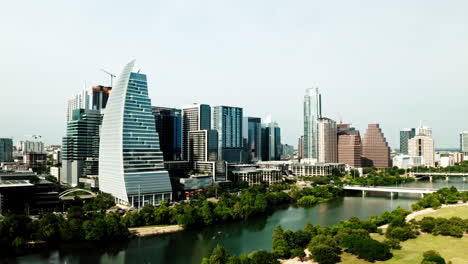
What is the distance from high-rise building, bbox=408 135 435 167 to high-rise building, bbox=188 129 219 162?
95205 mm

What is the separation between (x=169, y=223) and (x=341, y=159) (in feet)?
292

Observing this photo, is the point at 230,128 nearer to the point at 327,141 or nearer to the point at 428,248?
the point at 327,141

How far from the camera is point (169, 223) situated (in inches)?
1638

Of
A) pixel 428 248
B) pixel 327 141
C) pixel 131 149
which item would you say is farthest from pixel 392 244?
pixel 327 141

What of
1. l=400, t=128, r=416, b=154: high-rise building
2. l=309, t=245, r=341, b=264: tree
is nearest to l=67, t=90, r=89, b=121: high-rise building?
l=309, t=245, r=341, b=264: tree

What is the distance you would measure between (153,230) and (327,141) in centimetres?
8825

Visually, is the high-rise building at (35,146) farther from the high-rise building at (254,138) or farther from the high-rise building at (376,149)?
the high-rise building at (376,149)

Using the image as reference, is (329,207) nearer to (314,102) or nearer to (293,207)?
(293,207)

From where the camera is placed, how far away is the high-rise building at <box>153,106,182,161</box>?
88.4 metres

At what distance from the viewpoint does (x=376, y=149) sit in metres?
122

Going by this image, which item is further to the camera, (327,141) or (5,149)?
(327,141)

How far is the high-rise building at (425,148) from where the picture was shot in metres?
137

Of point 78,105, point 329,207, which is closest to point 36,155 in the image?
point 78,105

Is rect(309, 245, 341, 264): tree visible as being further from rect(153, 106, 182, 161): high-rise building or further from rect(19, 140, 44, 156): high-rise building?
rect(19, 140, 44, 156): high-rise building
